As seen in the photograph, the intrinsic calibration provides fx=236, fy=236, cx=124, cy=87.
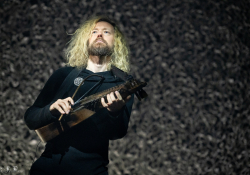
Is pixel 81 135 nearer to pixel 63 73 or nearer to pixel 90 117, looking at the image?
pixel 90 117

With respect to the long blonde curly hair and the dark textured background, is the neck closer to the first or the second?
the long blonde curly hair

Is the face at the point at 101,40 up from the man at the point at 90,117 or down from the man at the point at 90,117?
up

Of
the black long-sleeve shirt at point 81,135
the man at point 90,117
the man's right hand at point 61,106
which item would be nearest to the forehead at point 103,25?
the man at point 90,117

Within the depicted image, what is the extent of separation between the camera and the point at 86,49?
→ 0.75 meters

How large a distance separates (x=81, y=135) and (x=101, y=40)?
11.4 inches

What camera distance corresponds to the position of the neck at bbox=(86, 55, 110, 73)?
0.72 metres

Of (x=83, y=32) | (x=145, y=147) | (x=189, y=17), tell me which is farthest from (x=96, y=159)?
(x=189, y=17)

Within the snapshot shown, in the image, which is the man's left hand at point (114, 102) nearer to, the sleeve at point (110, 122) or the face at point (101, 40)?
the sleeve at point (110, 122)

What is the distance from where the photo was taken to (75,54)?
782 mm

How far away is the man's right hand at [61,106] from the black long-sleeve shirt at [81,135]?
0.02 metres

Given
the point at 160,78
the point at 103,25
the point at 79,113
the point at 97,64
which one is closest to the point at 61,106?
the point at 79,113

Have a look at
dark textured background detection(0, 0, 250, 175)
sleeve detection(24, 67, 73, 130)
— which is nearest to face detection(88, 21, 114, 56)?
sleeve detection(24, 67, 73, 130)

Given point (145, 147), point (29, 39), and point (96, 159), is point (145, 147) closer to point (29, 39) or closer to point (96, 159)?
point (96, 159)

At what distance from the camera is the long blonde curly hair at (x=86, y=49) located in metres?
0.75
